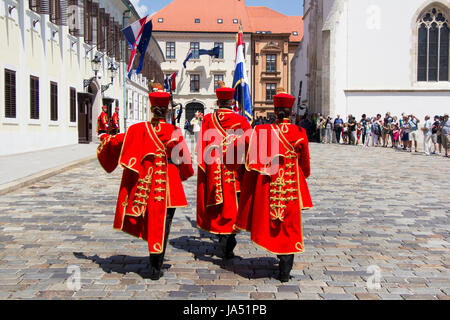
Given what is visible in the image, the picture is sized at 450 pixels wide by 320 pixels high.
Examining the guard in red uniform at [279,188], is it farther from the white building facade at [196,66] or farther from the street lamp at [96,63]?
the white building facade at [196,66]

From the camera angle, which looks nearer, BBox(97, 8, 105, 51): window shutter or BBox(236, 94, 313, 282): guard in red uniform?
BBox(236, 94, 313, 282): guard in red uniform

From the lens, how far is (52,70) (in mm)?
21422

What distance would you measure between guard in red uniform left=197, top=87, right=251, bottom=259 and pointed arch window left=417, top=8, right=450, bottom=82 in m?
31.2

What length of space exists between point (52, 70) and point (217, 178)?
702 inches

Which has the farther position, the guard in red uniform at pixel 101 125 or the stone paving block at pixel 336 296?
the guard in red uniform at pixel 101 125

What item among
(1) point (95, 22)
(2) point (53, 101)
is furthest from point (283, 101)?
(1) point (95, 22)

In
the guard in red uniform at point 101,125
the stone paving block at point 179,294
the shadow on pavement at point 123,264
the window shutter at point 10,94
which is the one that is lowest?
the stone paving block at point 179,294

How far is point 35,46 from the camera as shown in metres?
19.6

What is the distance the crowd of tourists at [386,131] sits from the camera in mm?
20875

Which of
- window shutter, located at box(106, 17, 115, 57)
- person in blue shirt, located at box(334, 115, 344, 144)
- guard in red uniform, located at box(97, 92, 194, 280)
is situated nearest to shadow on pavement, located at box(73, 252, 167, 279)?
guard in red uniform, located at box(97, 92, 194, 280)

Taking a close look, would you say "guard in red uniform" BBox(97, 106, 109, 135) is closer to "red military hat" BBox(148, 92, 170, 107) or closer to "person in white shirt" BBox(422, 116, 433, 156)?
"red military hat" BBox(148, 92, 170, 107)

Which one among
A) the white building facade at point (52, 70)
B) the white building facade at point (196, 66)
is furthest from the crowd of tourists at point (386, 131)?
the white building facade at point (196, 66)

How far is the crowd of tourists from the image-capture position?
68.5 feet

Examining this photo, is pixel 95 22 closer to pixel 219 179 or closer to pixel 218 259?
pixel 219 179
